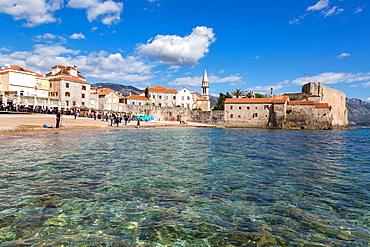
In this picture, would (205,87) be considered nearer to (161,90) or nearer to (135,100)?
(161,90)

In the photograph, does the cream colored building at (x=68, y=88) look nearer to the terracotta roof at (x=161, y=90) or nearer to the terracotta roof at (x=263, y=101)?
the terracotta roof at (x=161, y=90)

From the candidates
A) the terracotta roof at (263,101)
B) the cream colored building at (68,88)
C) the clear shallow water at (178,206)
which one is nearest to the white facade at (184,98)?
the terracotta roof at (263,101)

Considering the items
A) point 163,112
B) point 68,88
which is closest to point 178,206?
point 68,88

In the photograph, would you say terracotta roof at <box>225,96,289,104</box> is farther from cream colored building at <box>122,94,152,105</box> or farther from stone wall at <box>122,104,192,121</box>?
cream colored building at <box>122,94,152,105</box>

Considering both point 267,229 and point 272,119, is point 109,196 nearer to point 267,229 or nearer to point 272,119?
point 267,229

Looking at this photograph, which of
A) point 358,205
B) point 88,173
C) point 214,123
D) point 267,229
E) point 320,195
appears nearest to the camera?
point 267,229

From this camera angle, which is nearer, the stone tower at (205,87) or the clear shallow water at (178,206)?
the clear shallow water at (178,206)

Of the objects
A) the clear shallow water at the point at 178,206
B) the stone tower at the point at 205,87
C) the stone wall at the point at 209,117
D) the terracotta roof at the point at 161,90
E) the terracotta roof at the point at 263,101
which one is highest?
the stone tower at the point at 205,87

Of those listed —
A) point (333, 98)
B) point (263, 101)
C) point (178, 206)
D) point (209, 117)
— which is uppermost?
point (333, 98)

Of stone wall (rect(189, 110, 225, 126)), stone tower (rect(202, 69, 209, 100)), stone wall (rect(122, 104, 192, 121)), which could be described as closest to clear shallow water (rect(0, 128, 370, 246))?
stone wall (rect(122, 104, 192, 121))

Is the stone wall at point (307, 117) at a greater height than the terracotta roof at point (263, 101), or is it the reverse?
the terracotta roof at point (263, 101)

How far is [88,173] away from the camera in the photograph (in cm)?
819

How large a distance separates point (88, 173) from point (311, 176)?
8254mm

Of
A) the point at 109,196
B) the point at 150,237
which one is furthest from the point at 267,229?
the point at 109,196
